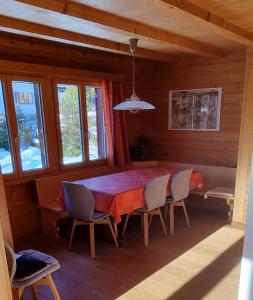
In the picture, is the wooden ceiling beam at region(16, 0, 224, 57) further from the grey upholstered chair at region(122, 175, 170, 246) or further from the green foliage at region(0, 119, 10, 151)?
the green foliage at region(0, 119, 10, 151)

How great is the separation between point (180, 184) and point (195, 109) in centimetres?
164

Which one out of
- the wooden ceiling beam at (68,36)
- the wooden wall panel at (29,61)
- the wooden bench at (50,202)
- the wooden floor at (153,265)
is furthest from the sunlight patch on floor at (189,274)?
the wooden ceiling beam at (68,36)

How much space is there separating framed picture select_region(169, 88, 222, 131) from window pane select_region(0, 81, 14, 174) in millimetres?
2771

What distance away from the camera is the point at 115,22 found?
244 cm

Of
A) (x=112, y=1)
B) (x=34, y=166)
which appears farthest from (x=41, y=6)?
(x=34, y=166)

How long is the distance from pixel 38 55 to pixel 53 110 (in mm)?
742

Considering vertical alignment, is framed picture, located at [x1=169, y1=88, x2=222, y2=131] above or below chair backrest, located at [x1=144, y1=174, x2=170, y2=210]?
above

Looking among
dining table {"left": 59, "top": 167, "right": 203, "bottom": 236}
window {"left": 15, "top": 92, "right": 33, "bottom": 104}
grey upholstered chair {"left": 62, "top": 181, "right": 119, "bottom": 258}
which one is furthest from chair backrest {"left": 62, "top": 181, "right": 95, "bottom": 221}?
window {"left": 15, "top": 92, "right": 33, "bottom": 104}

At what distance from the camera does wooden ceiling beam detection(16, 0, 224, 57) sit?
80.7 inches

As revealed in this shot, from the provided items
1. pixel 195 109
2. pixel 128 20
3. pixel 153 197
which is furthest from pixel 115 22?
pixel 195 109

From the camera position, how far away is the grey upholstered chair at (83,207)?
2.83 m

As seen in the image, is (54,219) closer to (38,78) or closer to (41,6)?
(38,78)

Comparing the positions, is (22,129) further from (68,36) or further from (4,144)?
(68,36)

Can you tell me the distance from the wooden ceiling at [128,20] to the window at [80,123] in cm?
103
